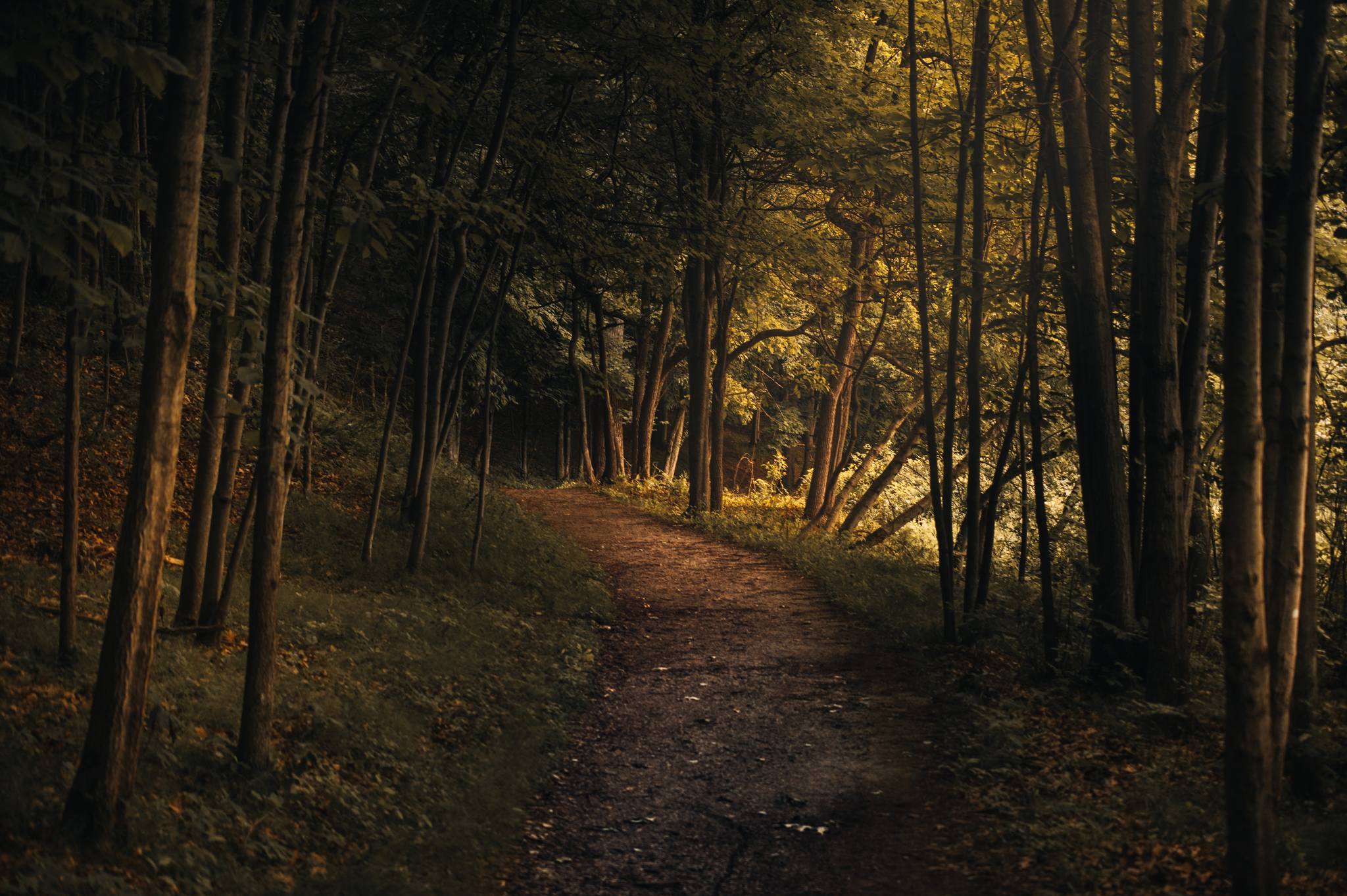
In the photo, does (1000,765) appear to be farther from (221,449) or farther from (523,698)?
(221,449)

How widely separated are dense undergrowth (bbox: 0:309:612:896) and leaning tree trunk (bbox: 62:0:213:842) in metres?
0.30

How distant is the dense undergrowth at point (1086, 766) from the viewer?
5.91 metres

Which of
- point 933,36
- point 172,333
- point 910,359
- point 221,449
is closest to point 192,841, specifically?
point 172,333

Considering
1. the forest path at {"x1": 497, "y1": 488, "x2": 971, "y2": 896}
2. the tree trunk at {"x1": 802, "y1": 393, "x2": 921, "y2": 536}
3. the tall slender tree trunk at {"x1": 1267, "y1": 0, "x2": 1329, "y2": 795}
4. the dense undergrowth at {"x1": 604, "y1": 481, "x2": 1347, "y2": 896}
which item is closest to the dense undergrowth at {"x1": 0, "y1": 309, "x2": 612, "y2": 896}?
the forest path at {"x1": 497, "y1": 488, "x2": 971, "y2": 896}

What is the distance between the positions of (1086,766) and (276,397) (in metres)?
6.75

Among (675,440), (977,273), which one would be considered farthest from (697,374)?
(675,440)

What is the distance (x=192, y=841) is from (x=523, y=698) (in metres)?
4.45

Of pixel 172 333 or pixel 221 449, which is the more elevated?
pixel 172 333

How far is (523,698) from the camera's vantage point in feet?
31.4

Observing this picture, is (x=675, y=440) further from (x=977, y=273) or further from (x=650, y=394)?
(x=977, y=273)

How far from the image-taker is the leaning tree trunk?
4914mm

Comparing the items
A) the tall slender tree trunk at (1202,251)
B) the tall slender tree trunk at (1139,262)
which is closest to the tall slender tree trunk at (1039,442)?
the tall slender tree trunk at (1139,262)

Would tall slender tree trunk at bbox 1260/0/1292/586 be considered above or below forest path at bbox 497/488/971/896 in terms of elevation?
above

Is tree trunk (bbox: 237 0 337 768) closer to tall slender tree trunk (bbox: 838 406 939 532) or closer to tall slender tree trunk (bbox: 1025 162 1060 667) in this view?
tall slender tree trunk (bbox: 1025 162 1060 667)
